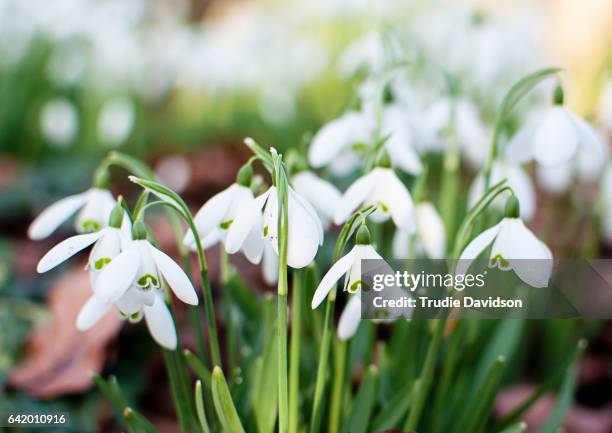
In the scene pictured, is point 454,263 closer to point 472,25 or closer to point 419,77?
point 472,25

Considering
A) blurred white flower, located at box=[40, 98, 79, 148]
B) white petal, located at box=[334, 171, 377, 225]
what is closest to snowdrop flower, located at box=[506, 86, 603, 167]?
white petal, located at box=[334, 171, 377, 225]

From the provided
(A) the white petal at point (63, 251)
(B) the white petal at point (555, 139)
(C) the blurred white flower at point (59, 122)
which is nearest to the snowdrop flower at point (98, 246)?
(A) the white petal at point (63, 251)

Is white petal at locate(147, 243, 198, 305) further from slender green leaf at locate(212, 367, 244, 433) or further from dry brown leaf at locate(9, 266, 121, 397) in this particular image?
dry brown leaf at locate(9, 266, 121, 397)

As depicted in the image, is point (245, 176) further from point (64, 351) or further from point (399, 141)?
point (64, 351)

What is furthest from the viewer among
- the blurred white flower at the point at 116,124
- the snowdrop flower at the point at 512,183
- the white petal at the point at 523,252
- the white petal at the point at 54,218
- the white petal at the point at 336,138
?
the blurred white flower at the point at 116,124

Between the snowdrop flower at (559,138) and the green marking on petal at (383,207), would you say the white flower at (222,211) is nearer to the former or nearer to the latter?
the green marking on petal at (383,207)

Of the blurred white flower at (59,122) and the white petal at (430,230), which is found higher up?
the white petal at (430,230)

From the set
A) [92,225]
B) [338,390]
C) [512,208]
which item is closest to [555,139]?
[512,208]
